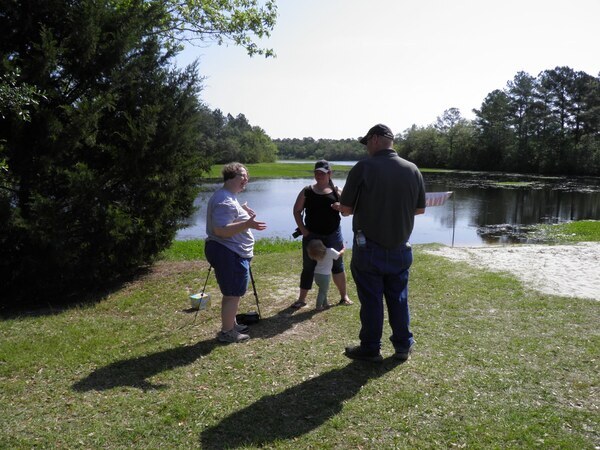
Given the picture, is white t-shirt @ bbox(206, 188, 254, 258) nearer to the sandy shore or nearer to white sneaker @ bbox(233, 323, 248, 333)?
white sneaker @ bbox(233, 323, 248, 333)

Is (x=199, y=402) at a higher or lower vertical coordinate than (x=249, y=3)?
lower

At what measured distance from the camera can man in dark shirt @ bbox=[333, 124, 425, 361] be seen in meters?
4.13

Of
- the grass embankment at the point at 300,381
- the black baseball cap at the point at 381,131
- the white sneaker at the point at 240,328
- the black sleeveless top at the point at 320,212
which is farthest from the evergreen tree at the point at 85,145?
the black baseball cap at the point at 381,131

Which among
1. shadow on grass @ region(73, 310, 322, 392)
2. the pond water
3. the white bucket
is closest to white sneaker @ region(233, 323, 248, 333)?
shadow on grass @ region(73, 310, 322, 392)

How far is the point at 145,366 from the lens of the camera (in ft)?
15.1

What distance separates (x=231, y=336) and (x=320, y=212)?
6.13 ft

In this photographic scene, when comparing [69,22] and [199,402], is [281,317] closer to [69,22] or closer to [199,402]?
[199,402]

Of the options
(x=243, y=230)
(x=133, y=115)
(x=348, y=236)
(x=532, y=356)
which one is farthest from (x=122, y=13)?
(x=348, y=236)

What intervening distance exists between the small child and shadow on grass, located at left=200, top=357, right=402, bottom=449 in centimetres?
174

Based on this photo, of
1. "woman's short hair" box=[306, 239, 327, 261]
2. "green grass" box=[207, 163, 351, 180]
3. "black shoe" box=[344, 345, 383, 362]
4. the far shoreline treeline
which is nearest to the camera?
"black shoe" box=[344, 345, 383, 362]

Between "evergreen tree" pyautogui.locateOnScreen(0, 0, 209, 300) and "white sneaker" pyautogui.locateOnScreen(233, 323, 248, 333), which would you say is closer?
"white sneaker" pyautogui.locateOnScreen(233, 323, 248, 333)

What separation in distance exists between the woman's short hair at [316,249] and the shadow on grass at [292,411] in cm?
174

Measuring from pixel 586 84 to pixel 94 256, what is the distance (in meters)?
65.8

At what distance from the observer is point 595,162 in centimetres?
5559
